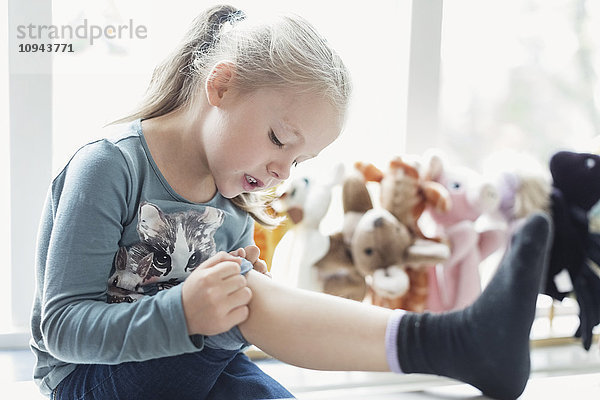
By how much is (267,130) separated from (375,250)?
19.8 inches

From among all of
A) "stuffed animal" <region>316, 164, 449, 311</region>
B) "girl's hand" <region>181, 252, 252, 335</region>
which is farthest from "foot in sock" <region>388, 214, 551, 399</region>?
"stuffed animal" <region>316, 164, 449, 311</region>

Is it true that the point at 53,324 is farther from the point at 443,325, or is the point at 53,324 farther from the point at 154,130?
the point at 443,325

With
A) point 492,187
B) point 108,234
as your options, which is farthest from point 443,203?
point 108,234

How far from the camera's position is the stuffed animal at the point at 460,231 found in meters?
1.46

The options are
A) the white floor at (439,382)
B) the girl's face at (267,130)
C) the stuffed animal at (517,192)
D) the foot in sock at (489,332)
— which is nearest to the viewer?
the foot in sock at (489,332)

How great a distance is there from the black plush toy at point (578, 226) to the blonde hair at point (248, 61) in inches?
29.3

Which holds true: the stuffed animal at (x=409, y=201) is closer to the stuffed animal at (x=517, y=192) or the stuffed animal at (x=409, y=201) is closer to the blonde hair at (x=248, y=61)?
the stuffed animal at (x=517, y=192)

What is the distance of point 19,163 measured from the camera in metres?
1.41

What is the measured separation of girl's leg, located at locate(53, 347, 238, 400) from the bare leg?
0.10m

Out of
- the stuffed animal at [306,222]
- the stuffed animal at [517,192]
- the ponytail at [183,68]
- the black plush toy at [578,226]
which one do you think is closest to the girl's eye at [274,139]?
the ponytail at [183,68]

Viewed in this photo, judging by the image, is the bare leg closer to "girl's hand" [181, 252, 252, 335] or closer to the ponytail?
"girl's hand" [181, 252, 252, 335]

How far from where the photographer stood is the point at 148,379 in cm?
94

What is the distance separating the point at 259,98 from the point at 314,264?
0.51 m

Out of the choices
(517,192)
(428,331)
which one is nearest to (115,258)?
(428,331)
